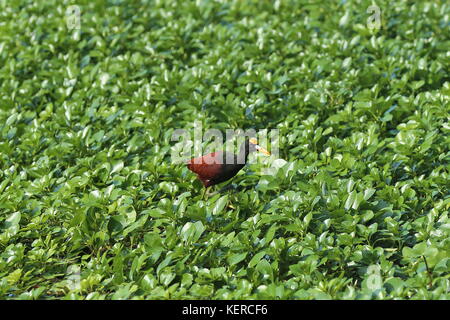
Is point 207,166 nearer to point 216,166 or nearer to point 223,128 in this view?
point 216,166

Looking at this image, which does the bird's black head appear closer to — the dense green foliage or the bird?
the bird

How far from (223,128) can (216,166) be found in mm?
1185

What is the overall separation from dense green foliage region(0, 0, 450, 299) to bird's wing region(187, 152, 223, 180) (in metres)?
0.19

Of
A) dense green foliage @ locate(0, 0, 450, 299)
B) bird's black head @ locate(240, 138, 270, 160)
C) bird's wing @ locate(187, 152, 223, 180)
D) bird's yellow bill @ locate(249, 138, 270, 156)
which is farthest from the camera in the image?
bird's yellow bill @ locate(249, 138, 270, 156)

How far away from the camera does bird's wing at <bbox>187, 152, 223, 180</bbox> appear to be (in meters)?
5.07

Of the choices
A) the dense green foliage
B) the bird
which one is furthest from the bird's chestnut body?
the dense green foliage

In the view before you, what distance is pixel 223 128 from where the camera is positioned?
244 inches

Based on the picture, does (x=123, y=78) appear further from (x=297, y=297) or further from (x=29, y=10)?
(x=297, y=297)

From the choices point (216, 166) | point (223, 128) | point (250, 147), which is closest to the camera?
point (216, 166)

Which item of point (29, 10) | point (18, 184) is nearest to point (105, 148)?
point (18, 184)

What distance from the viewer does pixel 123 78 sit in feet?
23.1

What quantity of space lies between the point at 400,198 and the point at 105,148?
2529mm

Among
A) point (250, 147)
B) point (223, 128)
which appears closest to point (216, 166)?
point (250, 147)

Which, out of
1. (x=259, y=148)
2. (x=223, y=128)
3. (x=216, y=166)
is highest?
(x=223, y=128)
